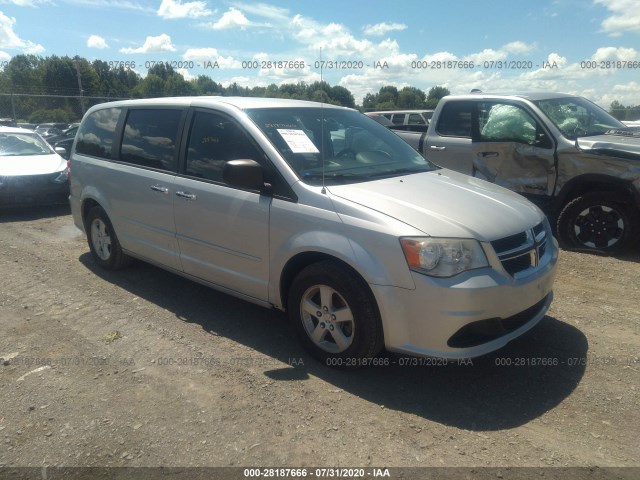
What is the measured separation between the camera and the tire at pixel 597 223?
18.6 feet

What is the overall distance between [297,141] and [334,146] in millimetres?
397

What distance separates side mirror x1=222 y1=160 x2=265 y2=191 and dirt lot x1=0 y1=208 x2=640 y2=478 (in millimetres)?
1260

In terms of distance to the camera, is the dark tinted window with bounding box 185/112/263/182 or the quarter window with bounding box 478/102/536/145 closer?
the dark tinted window with bounding box 185/112/263/182

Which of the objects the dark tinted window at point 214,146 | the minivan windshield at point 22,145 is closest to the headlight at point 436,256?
the dark tinted window at point 214,146

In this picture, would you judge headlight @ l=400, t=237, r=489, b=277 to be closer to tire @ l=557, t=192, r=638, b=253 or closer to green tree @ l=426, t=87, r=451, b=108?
tire @ l=557, t=192, r=638, b=253

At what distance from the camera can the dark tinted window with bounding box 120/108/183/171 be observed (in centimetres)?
448

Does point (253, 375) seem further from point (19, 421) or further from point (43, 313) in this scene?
point (43, 313)

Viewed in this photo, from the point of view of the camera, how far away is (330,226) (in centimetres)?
332

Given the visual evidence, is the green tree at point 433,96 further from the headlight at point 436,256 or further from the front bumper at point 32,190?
the headlight at point 436,256

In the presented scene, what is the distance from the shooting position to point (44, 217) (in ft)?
28.5

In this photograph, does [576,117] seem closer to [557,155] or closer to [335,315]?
[557,155]

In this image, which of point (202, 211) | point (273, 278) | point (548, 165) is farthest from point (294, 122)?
point (548, 165)

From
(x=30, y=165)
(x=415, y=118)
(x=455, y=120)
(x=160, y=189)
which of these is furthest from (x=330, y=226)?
(x=415, y=118)

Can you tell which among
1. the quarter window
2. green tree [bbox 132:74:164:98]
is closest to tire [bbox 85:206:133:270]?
the quarter window
